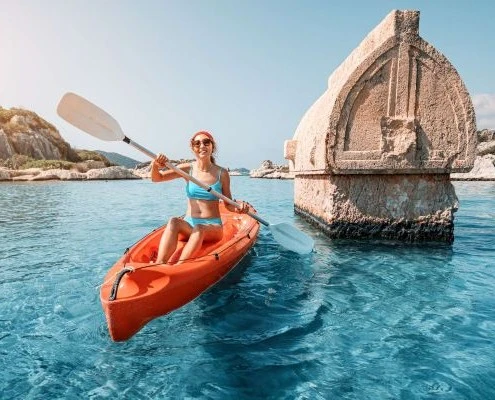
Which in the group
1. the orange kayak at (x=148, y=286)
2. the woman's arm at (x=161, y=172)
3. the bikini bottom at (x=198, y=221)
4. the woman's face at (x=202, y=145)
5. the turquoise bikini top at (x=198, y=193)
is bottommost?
the orange kayak at (x=148, y=286)

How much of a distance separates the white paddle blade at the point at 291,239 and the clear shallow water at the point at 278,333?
0.98ft

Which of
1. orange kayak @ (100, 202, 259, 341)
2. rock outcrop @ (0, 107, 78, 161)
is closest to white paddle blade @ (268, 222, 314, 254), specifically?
orange kayak @ (100, 202, 259, 341)

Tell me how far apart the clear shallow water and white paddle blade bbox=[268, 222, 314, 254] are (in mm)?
299

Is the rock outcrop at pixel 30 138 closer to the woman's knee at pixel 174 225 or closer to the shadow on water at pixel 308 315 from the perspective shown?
the woman's knee at pixel 174 225

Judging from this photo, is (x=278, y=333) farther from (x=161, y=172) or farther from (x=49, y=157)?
(x=49, y=157)

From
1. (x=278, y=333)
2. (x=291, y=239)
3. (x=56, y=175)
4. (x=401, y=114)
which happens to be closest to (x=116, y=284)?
(x=278, y=333)

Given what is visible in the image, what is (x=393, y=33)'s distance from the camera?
5875mm

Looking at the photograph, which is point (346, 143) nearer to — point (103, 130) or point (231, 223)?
point (231, 223)

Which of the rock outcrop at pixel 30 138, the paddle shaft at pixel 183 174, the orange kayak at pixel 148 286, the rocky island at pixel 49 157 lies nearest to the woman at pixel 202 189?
the paddle shaft at pixel 183 174

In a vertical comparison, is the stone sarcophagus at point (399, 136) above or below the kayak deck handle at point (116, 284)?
above

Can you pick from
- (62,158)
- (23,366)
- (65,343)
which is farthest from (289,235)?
(62,158)

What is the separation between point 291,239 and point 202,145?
2135 millimetres

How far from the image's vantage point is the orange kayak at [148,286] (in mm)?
2984

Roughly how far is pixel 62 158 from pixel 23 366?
57.2 metres
